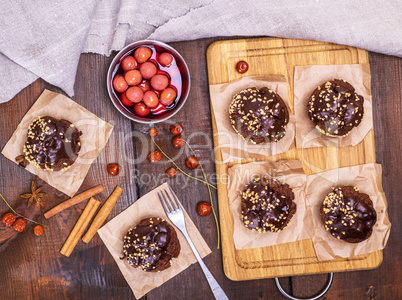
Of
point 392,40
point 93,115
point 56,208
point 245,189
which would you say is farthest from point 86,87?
point 392,40

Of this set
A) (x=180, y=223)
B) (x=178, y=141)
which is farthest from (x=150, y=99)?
(x=180, y=223)

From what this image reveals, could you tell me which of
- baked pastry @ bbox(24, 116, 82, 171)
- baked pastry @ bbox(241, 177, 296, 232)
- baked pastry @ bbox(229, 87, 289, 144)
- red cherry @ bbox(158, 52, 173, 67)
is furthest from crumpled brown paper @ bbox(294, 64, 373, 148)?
baked pastry @ bbox(24, 116, 82, 171)

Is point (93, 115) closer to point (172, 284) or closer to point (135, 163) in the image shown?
point (135, 163)

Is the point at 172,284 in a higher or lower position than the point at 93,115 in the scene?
lower

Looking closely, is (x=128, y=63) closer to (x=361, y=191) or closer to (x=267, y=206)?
(x=267, y=206)

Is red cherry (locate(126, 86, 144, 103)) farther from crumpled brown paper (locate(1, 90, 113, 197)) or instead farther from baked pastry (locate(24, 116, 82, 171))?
baked pastry (locate(24, 116, 82, 171))

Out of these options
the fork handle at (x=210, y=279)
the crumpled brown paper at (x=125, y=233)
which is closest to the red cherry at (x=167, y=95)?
the crumpled brown paper at (x=125, y=233)

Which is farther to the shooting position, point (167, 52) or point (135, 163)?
point (135, 163)
